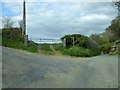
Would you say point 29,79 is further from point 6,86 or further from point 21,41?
point 21,41


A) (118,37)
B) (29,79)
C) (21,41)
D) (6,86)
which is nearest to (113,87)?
(29,79)

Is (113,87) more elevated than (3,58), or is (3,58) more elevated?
(3,58)

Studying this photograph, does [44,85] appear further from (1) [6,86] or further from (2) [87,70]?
(2) [87,70]

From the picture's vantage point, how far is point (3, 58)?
1441 cm

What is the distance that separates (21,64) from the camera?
548 inches

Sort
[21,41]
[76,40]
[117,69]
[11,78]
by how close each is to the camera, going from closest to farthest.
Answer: [11,78]
[117,69]
[21,41]
[76,40]

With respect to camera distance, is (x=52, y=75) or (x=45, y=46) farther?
(x=45, y=46)

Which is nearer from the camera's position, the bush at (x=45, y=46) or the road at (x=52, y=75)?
the road at (x=52, y=75)

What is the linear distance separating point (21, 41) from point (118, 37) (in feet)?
37.6

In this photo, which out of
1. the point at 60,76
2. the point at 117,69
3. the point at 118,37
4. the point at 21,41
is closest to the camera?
the point at 60,76

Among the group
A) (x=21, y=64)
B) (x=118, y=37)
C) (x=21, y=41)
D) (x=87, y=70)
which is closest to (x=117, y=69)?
(x=87, y=70)

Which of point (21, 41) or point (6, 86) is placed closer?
point (6, 86)

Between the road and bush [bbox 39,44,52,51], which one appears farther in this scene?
bush [bbox 39,44,52,51]

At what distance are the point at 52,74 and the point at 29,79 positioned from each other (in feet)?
4.71
